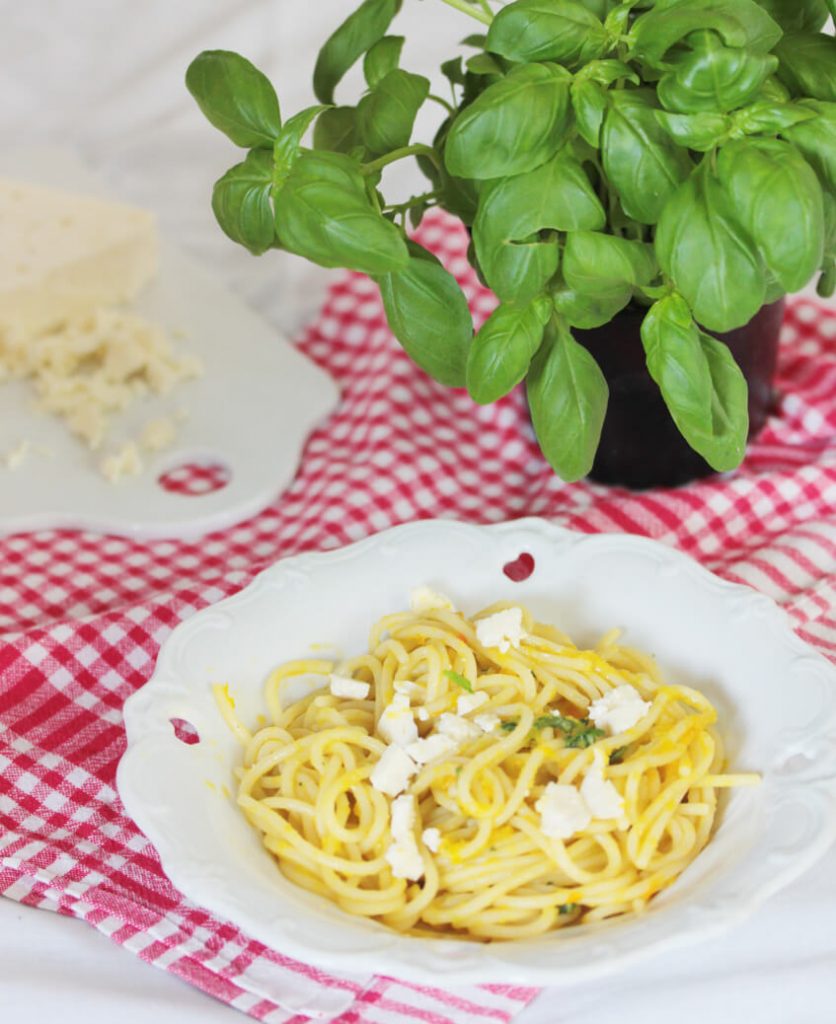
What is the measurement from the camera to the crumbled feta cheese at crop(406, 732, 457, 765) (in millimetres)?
1396

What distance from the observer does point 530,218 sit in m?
1.35

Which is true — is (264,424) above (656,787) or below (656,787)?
above

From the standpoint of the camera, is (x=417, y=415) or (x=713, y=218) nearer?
(x=713, y=218)

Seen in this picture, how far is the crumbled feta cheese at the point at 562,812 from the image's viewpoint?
1315mm

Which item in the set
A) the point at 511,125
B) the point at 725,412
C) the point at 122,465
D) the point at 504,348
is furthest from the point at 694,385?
Answer: the point at 122,465

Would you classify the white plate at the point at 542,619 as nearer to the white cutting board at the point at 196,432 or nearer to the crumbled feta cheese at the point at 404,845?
the crumbled feta cheese at the point at 404,845

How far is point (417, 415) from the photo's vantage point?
86.0 inches

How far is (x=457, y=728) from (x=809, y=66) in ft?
2.44

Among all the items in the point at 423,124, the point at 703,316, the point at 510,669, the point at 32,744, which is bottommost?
the point at 510,669

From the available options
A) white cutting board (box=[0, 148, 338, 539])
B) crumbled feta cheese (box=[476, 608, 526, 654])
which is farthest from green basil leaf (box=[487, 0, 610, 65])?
white cutting board (box=[0, 148, 338, 539])

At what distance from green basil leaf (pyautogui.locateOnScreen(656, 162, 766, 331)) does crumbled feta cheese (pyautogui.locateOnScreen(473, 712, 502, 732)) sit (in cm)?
42

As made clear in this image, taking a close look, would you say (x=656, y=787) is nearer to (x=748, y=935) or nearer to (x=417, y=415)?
(x=748, y=935)

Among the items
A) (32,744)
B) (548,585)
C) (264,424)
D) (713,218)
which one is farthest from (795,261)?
(264,424)

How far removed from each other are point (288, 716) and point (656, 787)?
0.38 metres
